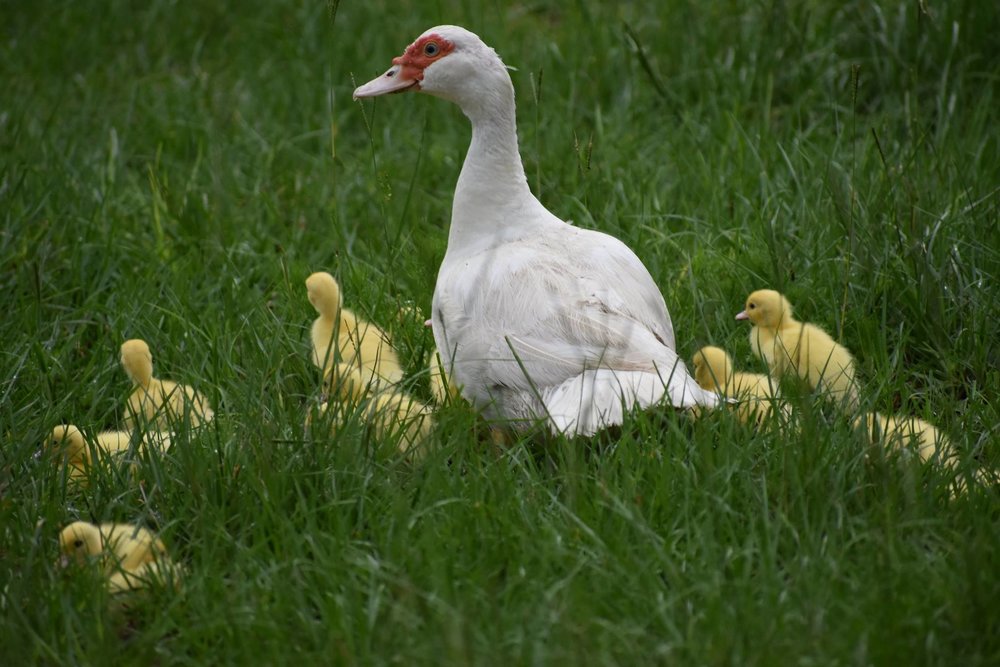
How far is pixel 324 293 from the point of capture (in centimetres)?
375

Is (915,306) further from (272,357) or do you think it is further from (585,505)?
(272,357)

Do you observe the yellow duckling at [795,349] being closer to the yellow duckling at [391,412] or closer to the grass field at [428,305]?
the grass field at [428,305]

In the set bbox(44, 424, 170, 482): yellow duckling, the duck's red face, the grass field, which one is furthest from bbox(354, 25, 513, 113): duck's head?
bbox(44, 424, 170, 482): yellow duckling

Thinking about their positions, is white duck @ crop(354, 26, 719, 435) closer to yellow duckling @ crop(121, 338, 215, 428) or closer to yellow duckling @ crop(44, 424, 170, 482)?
yellow duckling @ crop(121, 338, 215, 428)

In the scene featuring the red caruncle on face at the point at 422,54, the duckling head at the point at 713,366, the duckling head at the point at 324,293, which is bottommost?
the duckling head at the point at 713,366

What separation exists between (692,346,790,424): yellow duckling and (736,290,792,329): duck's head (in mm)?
164

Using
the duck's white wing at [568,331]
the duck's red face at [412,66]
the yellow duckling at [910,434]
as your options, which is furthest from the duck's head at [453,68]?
the yellow duckling at [910,434]

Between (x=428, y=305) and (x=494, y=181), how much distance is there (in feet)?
1.53

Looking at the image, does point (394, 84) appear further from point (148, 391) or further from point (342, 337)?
point (148, 391)

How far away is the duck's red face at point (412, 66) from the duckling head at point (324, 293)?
58 centimetres

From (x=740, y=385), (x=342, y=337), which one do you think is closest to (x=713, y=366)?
(x=740, y=385)

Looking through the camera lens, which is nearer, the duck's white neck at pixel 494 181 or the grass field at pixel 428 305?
the grass field at pixel 428 305

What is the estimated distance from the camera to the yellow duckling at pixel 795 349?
349 cm

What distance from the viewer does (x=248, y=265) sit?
15.5 ft
